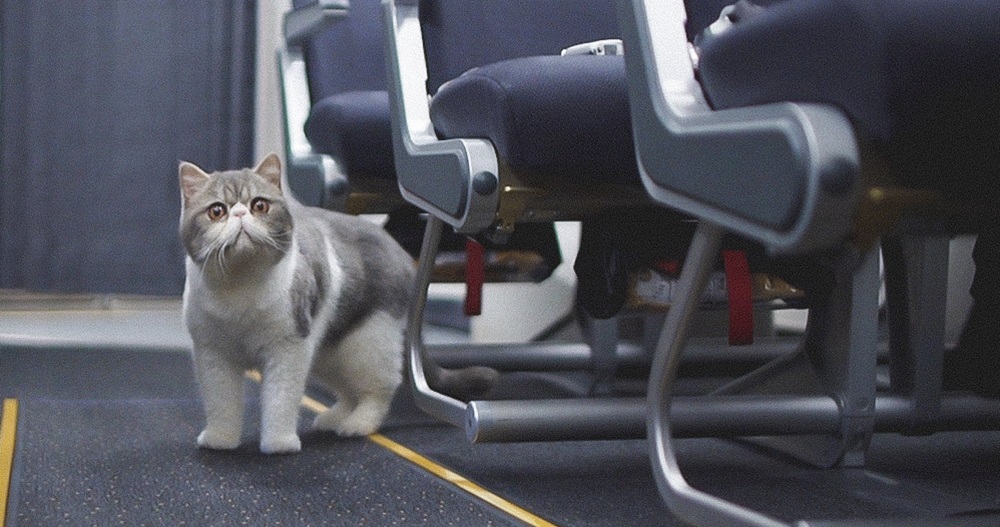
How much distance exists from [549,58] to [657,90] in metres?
0.42

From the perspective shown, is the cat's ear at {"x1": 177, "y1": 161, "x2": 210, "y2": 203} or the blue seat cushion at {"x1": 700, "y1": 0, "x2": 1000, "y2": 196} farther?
the cat's ear at {"x1": 177, "y1": 161, "x2": 210, "y2": 203}

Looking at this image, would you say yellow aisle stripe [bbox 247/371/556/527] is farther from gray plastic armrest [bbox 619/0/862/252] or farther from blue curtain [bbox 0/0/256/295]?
blue curtain [bbox 0/0/256/295]

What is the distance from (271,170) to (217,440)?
17.0 inches

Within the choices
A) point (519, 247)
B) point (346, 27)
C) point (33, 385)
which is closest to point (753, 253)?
point (519, 247)

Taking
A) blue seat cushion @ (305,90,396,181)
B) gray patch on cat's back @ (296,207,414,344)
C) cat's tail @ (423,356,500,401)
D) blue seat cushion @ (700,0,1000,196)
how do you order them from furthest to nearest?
blue seat cushion @ (305,90,396,181) < cat's tail @ (423,356,500,401) < gray patch on cat's back @ (296,207,414,344) < blue seat cushion @ (700,0,1000,196)

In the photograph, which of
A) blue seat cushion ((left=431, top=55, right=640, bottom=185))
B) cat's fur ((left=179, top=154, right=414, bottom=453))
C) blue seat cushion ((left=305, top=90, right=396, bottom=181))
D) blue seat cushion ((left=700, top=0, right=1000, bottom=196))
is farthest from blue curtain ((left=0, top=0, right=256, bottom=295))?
blue seat cushion ((left=700, top=0, right=1000, bottom=196))

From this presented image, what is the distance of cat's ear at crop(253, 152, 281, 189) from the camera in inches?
71.7

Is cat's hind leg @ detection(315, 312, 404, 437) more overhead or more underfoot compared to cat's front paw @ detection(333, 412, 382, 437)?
more overhead

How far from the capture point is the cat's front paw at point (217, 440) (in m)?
1.80

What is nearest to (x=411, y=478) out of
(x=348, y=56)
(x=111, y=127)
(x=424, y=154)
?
(x=424, y=154)

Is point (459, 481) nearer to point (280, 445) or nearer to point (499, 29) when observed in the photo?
point (280, 445)

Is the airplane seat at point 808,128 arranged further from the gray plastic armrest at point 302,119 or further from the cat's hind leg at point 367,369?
the gray plastic armrest at point 302,119

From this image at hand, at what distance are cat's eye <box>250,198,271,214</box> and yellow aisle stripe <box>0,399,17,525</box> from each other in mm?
504

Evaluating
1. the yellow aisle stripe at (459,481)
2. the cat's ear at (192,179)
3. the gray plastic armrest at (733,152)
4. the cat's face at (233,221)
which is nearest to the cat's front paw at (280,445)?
the yellow aisle stripe at (459,481)
